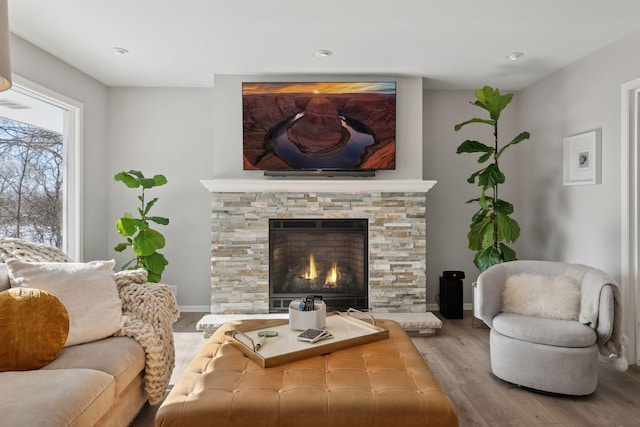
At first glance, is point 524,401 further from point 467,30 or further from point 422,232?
point 467,30

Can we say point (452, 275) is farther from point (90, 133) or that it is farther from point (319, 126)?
point (90, 133)

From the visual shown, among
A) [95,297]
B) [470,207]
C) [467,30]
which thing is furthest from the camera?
[470,207]

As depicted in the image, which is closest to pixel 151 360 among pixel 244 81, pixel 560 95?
pixel 244 81

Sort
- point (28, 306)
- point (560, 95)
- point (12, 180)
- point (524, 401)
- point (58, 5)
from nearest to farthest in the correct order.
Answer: point (28, 306) → point (524, 401) → point (58, 5) → point (12, 180) → point (560, 95)

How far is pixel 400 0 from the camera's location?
2.62 meters

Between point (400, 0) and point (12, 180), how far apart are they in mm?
3135

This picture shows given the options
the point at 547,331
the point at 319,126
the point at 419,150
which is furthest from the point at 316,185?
the point at 547,331

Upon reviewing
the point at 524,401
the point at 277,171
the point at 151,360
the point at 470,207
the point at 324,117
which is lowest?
the point at 524,401

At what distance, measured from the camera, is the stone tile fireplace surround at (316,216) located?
4043 millimetres

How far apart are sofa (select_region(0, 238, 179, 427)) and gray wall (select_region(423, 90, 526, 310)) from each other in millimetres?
3087

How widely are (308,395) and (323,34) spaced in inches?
99.9

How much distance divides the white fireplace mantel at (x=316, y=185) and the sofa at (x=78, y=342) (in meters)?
A: 1.57

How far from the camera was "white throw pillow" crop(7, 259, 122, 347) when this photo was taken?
2.07 metres

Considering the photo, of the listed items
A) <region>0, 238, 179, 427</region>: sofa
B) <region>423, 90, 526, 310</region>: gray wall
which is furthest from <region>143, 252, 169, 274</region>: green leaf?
<region>423, 90, 526, 310</region>: gray wall
